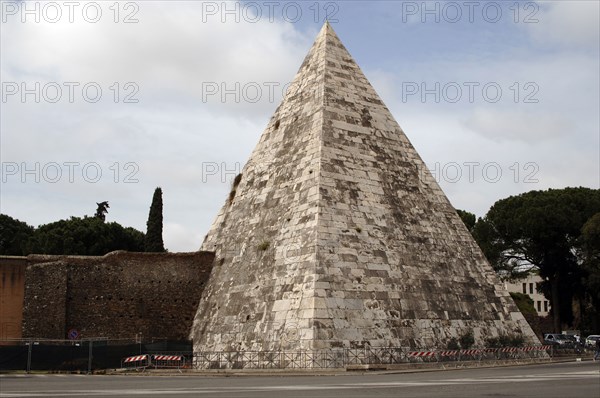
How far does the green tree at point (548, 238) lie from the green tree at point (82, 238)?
911 inches

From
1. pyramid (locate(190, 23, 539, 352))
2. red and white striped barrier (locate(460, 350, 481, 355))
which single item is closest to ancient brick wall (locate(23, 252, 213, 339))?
pyramid (locate(190, 23, 539, 352))

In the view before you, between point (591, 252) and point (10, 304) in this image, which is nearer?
point (10, 304)

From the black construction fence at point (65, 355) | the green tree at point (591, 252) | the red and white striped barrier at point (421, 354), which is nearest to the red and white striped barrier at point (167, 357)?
the black construction fence at point (65, 355)

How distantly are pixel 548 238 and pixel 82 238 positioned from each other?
2892cm

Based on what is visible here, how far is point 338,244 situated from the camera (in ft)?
63.4

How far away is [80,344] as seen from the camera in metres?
20.2

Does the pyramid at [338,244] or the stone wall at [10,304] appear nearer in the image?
the pyramid at [338,244]

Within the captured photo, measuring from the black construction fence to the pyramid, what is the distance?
8.10ft

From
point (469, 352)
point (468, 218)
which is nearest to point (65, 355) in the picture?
point (469, 352)

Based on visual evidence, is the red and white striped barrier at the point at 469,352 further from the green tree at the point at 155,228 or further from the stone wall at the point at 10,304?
the green tree at the point at 155,228

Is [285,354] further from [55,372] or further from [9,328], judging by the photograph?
[9,328]

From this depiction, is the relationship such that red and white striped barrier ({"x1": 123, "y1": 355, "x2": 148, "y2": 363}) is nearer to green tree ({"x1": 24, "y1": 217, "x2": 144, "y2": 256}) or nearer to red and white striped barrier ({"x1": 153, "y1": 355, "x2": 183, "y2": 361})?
red and white striped barrier ({"x1": 153, "y1": 355, "x2": 183, "y2": 361})

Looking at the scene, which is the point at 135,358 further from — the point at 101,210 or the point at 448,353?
the point at 101,210

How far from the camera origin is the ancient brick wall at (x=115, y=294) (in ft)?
72.4
